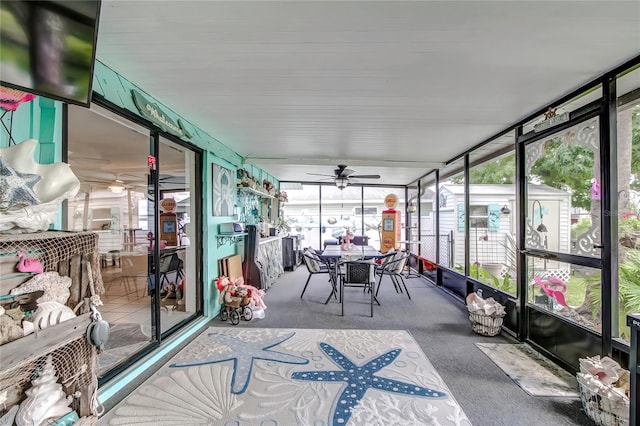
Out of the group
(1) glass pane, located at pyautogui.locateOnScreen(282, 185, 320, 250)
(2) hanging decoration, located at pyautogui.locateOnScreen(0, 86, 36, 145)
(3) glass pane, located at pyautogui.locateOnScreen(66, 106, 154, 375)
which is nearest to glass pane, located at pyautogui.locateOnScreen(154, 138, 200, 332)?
(3) glass pane, located at pyautogui.locateOnScreen(66, 106, 154, 375)

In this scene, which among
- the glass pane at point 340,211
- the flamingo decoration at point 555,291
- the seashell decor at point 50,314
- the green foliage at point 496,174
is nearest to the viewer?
the seashell decor at point 50,314

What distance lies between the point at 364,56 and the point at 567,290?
2.82 m

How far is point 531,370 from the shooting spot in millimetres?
2453

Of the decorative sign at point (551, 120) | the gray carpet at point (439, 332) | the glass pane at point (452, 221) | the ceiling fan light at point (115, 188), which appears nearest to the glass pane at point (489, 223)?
the glass pane at point (452, 221)

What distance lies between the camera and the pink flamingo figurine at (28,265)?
126 cm

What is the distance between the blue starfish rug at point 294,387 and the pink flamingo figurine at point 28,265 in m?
1.21

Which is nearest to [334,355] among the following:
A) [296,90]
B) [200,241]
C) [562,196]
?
[200,241]

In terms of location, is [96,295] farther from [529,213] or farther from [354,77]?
[529,213]

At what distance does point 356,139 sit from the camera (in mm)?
3900

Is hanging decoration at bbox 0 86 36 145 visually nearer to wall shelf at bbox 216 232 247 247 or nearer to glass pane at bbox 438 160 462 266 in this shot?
wall shelf at bbox 216 232 247 247

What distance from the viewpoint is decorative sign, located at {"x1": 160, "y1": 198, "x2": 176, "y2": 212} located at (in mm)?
4422

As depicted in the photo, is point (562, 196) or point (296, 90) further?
point (562, 196)

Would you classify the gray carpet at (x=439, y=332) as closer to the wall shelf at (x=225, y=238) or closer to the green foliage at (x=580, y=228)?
the wall shelf at (x=225, y=238)

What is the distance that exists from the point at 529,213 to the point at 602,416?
1.88 meters
